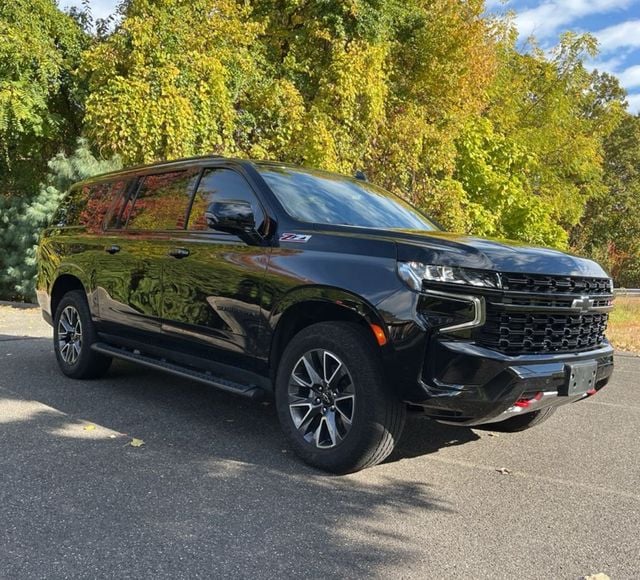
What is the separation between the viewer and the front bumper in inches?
133

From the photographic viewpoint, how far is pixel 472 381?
3.40m

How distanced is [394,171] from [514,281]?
1223cm

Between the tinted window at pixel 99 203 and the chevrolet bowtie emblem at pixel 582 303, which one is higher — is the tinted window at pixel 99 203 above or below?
above

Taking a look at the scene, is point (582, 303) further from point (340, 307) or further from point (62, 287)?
point (62, 287)

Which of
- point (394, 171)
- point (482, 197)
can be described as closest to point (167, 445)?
point (394, 171)

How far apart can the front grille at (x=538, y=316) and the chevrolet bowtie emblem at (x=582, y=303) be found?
0.08ft

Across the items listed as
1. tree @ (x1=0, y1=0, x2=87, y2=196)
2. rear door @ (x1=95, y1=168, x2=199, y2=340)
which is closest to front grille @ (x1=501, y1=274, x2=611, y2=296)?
rear door @ (x1=95, y1=168, x2=199, y2=340)

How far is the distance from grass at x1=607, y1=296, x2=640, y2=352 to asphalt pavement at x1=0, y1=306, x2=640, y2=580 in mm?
5482

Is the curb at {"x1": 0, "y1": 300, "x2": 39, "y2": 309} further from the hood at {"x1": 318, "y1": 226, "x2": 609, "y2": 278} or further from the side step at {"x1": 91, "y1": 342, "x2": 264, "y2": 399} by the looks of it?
the hood at {"x1": 318, "y1": 226, "x2": 609, "y2": 278}

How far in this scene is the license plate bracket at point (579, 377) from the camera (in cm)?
367

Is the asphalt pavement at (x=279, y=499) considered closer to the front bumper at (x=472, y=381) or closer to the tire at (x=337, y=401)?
the tire at (x=337, y=401)

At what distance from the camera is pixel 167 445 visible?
14.0ft

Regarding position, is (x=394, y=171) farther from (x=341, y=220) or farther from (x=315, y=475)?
(x=315, y=475)

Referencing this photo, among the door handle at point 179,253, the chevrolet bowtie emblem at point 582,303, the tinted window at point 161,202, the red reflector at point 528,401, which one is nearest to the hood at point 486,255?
the chevrolet bowtie emblem at point 582,303
